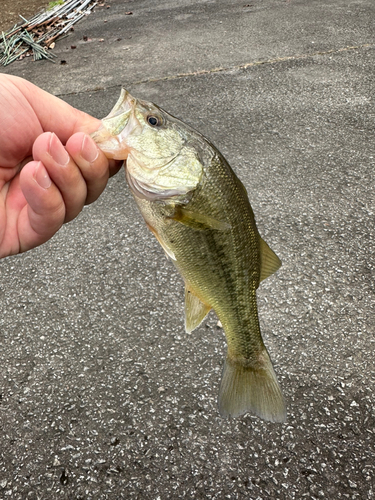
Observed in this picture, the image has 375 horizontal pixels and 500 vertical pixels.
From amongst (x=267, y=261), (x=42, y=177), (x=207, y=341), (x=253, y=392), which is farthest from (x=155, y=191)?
(x=207, y=341)

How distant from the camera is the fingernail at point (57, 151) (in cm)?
131

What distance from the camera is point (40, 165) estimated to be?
1.34 meters

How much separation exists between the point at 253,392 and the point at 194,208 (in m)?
0.69

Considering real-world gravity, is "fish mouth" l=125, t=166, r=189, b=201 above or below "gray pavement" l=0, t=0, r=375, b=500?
above

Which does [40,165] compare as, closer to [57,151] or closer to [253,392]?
[57,151]

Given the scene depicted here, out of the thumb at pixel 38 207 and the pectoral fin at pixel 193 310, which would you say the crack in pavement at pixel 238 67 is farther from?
the pectoral fin at pixel 193 310

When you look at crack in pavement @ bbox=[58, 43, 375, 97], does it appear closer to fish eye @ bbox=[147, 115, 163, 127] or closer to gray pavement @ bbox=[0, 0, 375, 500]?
gray pavement @ bbox=[0, 0, 375, 500]

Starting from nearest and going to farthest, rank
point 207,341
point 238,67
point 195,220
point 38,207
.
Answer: point 195,220 → point 38,207 → point 207,341 → point 238,67

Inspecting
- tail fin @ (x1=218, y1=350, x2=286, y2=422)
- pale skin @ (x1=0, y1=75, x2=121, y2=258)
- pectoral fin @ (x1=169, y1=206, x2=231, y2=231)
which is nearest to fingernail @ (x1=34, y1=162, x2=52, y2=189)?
pale skin @ (x1=0, y1=75, x2=121, y2=258)

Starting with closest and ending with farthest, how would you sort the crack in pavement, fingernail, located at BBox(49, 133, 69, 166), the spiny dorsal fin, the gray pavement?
1. fingernail, located at BBox(49, 133, 69, 166)
2. the spiny dorsal fin
3. the gray pavement
4. the crack in pavement

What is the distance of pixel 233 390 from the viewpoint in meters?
1.56

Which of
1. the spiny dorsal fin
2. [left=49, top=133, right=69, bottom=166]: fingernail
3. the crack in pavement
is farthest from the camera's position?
the crack in pavement

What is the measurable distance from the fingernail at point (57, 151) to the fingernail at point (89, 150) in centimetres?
5

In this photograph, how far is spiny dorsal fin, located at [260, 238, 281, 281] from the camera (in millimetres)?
1479
